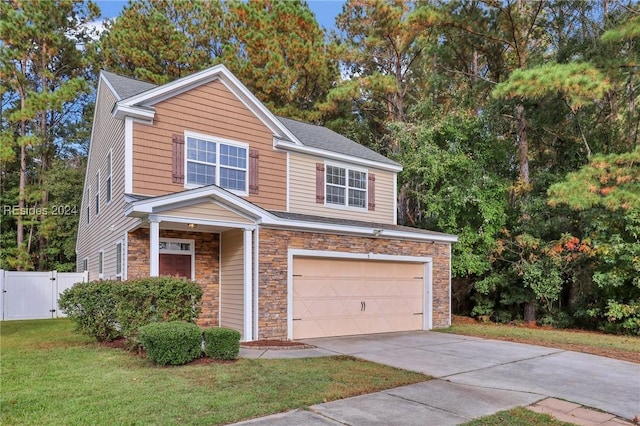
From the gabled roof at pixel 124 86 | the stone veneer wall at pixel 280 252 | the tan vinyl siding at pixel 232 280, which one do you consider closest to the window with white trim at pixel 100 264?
the tan vinyl siding at pixel 232 280

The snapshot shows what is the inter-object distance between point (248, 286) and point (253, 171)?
3.53 m

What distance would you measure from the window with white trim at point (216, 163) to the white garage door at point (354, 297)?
287 cm

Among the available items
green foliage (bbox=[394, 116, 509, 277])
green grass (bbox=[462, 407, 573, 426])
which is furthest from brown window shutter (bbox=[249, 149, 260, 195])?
green grass (bbox=[462, 407, 573, 426])

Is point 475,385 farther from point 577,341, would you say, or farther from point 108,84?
point 108,84

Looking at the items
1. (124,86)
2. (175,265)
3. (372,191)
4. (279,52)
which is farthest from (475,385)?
(279,52)

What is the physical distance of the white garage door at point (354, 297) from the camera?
1152 cm

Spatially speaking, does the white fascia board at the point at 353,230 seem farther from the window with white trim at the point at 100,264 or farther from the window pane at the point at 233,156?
the window with white trim at the point at 100,264

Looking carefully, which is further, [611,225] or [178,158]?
[611,225]

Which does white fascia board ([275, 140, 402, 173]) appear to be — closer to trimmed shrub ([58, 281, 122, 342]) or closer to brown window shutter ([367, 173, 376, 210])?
brown window shutter ([367, 173, 376, 210])

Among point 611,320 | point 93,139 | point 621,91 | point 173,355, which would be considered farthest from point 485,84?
point 173,355

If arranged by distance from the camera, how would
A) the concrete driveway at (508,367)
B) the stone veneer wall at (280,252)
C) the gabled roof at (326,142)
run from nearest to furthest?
the concrete driveway at (508,367) → the stone veneer wall at (280,252) → the gabled roof at (326,142)

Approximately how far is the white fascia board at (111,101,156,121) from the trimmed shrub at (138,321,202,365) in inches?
210

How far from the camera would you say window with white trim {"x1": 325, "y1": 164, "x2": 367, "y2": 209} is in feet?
47.8

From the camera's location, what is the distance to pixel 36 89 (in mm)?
26969
